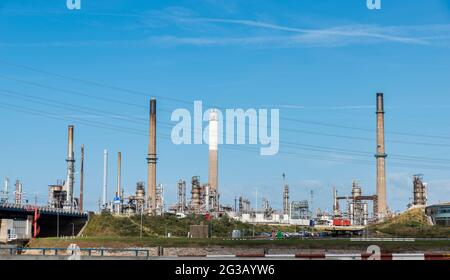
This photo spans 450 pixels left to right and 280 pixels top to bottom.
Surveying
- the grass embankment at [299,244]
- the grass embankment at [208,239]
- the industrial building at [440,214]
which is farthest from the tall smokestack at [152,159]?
the grass embankment at [299,244]

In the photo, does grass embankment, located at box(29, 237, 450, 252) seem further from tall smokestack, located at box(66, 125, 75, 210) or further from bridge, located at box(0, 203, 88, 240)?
tall smokestack, located at box(66, 125, 75, 210)

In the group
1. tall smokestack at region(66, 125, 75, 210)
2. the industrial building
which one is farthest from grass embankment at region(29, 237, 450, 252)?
tall smokestack at region(66, 125, 75, 210)

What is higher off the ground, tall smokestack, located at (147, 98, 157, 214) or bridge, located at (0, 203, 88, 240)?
tall smokestack, located at (147, 98, 157, 214)

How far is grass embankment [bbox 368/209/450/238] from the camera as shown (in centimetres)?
11453

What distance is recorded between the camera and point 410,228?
12594cm

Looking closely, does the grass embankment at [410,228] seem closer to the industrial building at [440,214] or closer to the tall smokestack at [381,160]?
the industrial building at [440,214]

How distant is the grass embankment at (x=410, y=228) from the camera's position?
11453 cm

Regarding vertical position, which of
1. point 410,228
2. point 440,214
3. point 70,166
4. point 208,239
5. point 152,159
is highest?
point 152,159

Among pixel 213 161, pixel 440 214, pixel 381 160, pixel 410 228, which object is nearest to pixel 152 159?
pixel 213 161

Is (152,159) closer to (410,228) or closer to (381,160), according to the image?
(381,160)
